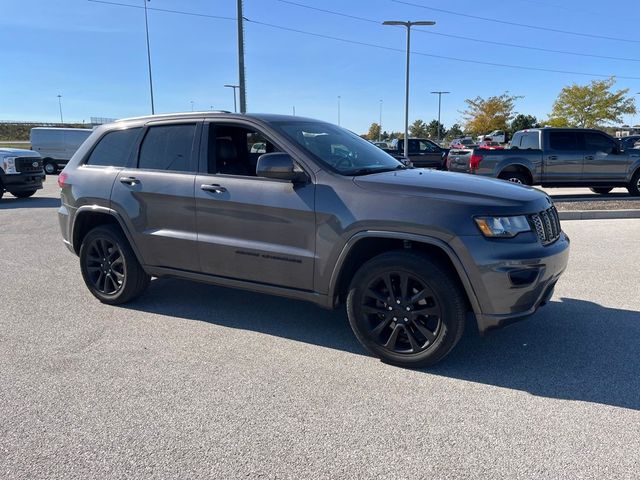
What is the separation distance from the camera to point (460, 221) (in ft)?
10.6

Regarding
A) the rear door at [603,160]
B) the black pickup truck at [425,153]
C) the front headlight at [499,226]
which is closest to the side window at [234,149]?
the front headlight at [499,226]

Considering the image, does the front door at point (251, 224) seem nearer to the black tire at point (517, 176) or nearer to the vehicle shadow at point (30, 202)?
the black tire at point (517, 176)

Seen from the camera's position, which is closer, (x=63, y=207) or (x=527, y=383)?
(x=527, y=383)

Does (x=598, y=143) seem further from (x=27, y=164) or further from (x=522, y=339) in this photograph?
(x=27, y=164)

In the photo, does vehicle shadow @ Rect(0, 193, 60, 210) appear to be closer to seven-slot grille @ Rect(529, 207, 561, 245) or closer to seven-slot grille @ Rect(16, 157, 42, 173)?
seven-slot grille @ Rect(16, 157, 42, 173)

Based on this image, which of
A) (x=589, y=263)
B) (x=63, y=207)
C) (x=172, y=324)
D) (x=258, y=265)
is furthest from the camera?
(x=589, y=263)

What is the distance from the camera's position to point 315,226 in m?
3.68

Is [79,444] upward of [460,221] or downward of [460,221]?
downward

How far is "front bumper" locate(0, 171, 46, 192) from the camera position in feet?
45.3

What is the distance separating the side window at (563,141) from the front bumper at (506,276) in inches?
411

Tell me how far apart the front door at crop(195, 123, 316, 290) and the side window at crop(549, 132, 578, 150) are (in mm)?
10536

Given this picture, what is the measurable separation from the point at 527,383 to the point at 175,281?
3.97 metres

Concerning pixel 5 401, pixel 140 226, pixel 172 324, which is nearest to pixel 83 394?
pixel 5 401

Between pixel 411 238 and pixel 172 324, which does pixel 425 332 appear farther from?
pixel 172 324
